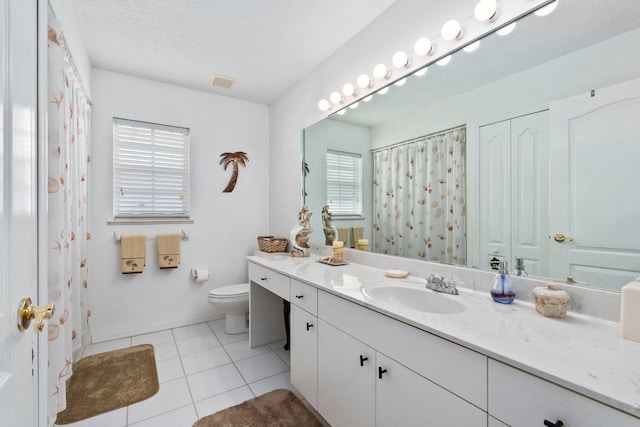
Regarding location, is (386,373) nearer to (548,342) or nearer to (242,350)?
(548,342)

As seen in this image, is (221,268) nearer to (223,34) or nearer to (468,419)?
(223,34)

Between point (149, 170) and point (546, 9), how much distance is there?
3090mm

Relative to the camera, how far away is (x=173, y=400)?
5.96 feet

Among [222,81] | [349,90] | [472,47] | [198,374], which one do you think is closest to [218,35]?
[222,81]

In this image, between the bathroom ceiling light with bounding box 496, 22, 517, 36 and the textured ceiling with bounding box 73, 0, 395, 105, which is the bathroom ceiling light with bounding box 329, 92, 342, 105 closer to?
the textured ceiling with bounding box 73, 0, 395, 105

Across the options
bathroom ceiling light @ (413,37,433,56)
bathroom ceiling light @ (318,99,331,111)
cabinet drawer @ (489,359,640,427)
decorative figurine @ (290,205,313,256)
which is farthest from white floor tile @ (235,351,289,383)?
bathroom ceiling light @ (413,37,433,56)

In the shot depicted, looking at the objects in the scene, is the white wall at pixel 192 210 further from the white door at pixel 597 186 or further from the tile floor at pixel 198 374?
the white door at pixel 597 186

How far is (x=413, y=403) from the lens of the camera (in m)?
1.00

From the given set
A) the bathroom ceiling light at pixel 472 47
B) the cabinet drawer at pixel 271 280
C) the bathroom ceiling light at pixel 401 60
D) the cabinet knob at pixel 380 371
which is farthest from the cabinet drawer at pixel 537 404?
the bathroom ceiling light at pixel 401 60

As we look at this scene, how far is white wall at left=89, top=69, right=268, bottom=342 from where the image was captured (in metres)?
2.63

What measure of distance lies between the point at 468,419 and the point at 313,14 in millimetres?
2248

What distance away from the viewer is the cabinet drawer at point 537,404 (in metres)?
0.59

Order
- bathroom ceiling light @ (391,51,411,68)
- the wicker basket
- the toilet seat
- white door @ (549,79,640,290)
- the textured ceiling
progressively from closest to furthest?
white door @ (549,79,640,290) → bathroom ceiling light @ (391,51,411,68) → the textured ceiling → the toilet seat → the wicker basket

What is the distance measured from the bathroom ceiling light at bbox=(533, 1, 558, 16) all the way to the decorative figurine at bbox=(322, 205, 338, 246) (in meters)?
1.66
